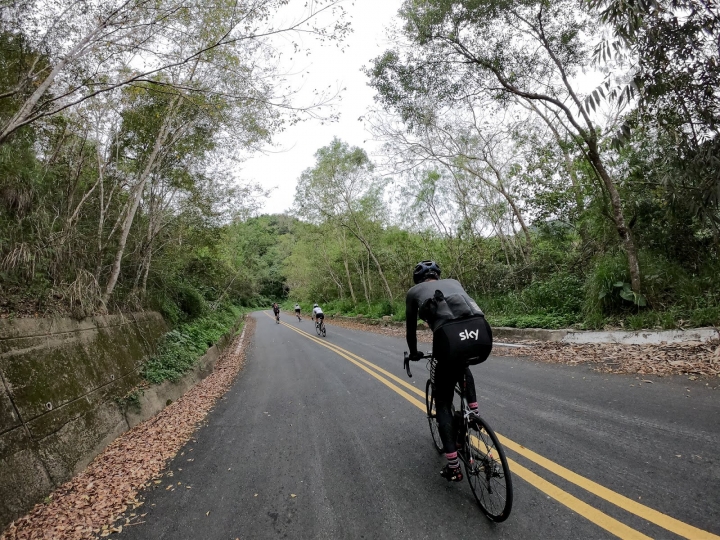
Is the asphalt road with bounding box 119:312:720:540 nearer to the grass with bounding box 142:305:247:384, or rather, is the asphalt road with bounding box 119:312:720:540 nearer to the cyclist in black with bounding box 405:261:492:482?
the cyclist in black with bounding box 405:261:492:482

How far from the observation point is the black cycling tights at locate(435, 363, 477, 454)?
2.74 meters

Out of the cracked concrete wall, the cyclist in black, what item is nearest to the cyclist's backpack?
the cyclist in black

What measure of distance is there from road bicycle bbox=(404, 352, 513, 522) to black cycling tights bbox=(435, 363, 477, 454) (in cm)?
5

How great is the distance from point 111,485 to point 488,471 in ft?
11.9

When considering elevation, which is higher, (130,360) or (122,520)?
(130,360)

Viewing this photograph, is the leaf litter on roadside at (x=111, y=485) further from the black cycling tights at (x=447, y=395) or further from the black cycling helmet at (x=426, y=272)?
the black cycling helmet at (x=426, y=272)

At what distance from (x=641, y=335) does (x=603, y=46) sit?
5.29 meters

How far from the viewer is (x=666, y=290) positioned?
767 cm

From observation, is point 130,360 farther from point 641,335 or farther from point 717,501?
point 641,335

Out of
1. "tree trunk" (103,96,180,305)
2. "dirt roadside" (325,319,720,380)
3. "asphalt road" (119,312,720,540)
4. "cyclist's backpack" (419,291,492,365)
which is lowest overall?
"asphalt road" (119,312,720,540)

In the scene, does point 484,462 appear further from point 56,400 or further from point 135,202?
point 135,202

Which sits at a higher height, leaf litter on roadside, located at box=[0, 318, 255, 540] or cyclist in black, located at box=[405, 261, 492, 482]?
cyclist in black, located at box=[405, 261, 492, 482]

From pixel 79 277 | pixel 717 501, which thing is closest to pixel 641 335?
pixel 717 501

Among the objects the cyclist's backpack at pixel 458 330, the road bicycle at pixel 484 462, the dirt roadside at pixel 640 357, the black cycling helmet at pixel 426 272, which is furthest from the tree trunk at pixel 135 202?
the dirt roadside at pixel 640 357
